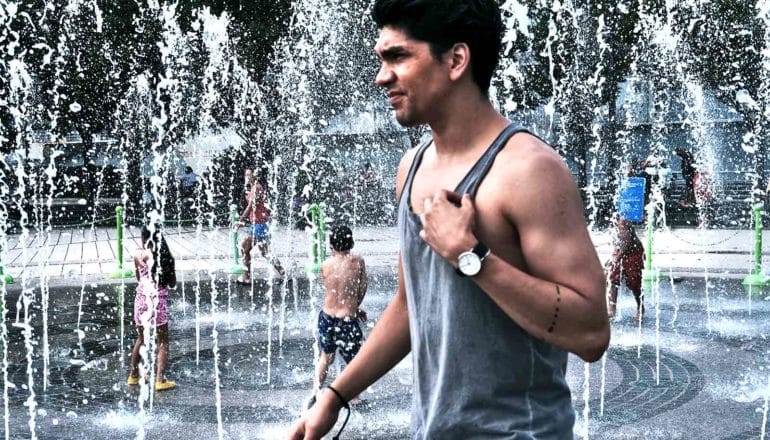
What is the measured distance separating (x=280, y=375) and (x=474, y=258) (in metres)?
5.80

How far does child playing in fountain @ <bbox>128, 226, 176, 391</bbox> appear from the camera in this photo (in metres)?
6.68

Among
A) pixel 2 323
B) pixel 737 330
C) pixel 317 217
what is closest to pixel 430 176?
pixel 737 330

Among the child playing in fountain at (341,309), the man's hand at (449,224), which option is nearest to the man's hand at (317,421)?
the man's hand at (449,224)

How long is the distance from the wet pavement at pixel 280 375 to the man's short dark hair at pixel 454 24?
13.3 feet

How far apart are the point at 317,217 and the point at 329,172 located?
12.2m

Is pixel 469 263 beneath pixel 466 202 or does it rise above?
beneath

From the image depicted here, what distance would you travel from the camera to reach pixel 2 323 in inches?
384

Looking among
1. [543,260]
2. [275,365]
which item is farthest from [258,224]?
[543,260]

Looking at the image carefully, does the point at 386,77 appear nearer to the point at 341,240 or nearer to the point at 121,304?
the point at 341,240

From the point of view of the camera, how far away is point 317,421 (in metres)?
2.18

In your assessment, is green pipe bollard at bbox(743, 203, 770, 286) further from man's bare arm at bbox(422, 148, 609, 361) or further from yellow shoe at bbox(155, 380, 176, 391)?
man's bare arm at bbox(422, 148, 609, 361)

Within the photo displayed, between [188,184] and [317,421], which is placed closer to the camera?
[317,421]

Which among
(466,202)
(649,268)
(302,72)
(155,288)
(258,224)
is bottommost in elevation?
(649,268)

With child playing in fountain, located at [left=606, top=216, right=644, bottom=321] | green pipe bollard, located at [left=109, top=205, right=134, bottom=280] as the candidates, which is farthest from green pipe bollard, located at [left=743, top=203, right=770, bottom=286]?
green pipe bollard, located at [left=109, top=205, right=134, bottom=280]
